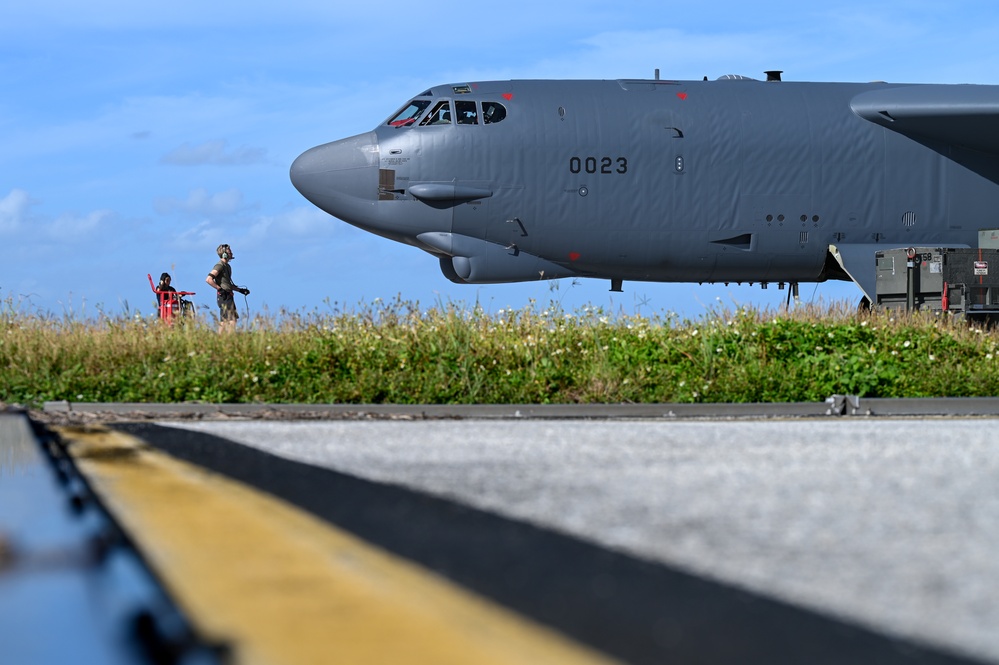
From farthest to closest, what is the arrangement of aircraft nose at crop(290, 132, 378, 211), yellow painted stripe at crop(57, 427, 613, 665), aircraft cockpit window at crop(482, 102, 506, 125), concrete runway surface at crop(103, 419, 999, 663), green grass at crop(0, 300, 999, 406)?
aircraft cockpit window at crop(482, 102, 506, 125)
aircraft nose at crop(290, 132, 378, 211)
green grass at crop(0, 300, 999, 406)
concrete runway surface at crop(103, 419, 999, 663)
yellow painted stripe at crop(57, 427, 613, 665)

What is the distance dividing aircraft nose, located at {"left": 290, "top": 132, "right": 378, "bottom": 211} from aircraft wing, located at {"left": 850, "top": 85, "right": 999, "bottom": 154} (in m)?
9.32

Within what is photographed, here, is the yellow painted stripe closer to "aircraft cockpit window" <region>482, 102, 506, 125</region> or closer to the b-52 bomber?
the b-52 bomber

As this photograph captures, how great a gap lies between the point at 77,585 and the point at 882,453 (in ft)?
20.1

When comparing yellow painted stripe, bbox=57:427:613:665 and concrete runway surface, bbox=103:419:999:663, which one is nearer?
yellow painted stripe, bbox=57:427:613:665

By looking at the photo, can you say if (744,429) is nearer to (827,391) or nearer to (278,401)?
(827,391)

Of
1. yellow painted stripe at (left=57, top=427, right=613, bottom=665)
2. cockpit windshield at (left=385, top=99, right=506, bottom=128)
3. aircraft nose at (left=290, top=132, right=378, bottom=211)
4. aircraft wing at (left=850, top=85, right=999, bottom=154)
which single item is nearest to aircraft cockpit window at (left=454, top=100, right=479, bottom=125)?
cockpit windshield at (left=385, top=99, right=506, bottom=128)

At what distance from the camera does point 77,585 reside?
3.70 m

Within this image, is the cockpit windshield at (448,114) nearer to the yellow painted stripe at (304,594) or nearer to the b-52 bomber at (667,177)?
the b-52 bomber at (667,177)

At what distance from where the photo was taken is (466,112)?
20609 millimetres

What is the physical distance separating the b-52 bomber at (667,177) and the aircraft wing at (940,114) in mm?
36

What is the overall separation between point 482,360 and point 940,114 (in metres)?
12.2

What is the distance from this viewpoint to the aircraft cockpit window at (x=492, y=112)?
20469 mm

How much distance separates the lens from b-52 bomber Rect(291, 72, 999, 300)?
20.3m

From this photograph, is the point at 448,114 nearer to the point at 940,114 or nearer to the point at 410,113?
the point at 410,113
